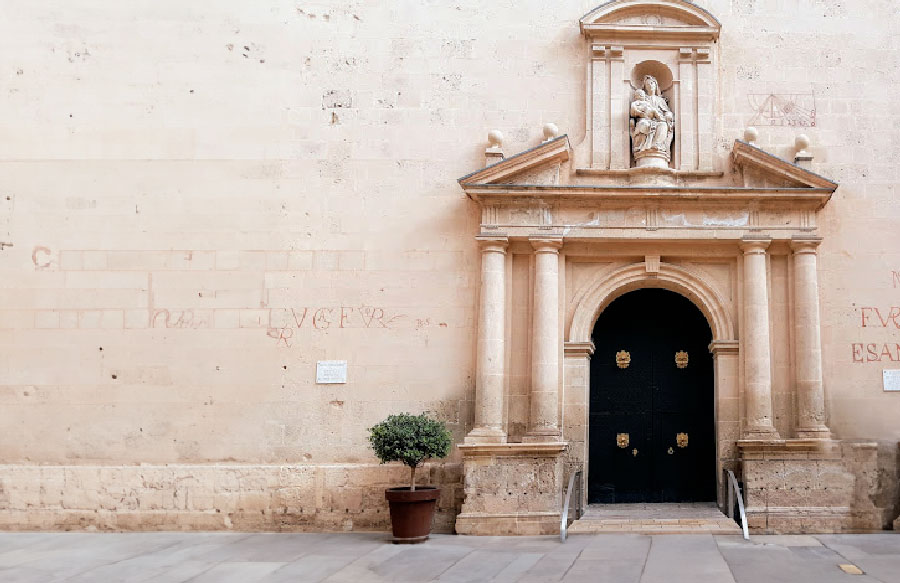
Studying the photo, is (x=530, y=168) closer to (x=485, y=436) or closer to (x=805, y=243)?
(x=485, y=436)

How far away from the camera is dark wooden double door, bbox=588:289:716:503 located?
1101 centimetres

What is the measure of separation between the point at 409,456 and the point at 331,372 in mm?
1814

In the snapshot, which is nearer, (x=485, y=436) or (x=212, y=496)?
(x=485, y=436)

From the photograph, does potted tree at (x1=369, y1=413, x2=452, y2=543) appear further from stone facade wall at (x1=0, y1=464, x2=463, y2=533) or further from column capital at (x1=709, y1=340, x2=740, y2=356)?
column capital at (x1=709, y1=340, x2=740, y2=356)

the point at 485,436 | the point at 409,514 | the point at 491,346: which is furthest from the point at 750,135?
the point at 409,514

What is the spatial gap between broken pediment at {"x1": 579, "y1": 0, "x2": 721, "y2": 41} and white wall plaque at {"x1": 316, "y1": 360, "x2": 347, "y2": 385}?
503 centimetres

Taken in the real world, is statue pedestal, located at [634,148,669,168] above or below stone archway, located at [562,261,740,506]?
above

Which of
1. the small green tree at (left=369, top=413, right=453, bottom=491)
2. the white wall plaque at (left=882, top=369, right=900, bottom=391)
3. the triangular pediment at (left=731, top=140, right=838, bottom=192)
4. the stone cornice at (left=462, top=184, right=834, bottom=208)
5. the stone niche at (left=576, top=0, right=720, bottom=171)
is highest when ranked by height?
the stone niche at (left=576, top=0, right=720, bottom=171)

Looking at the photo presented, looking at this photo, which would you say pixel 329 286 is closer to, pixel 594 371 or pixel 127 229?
pixel 127 229

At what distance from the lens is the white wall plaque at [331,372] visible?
10680 mm

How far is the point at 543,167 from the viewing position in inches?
419

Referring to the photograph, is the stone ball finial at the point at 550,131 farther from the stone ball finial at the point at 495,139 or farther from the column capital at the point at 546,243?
the column capital at the point at 546,243

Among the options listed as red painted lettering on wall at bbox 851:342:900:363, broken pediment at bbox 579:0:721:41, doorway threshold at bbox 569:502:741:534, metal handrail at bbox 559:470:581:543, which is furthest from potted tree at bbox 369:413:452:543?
broken pediment at bbox 579:0:721:41

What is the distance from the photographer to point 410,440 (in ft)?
30.8
